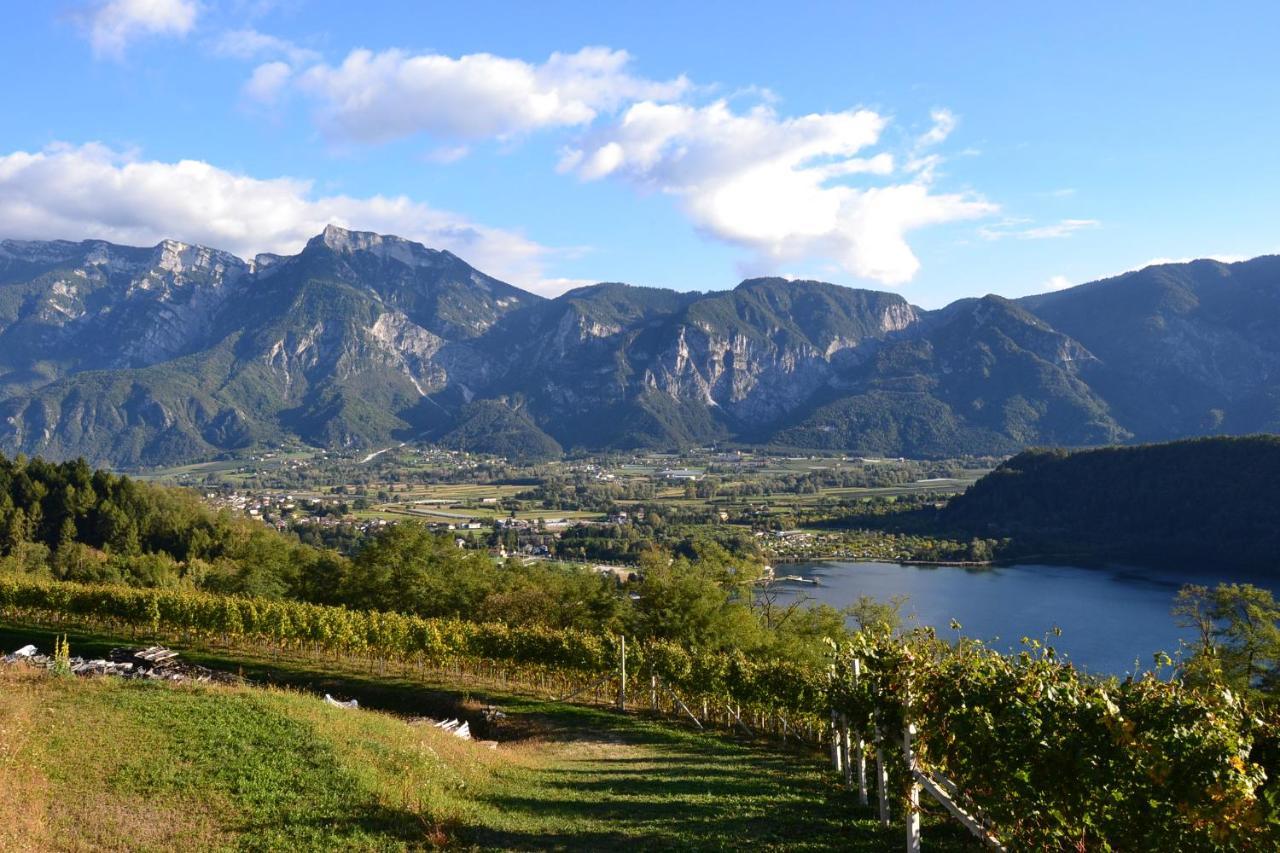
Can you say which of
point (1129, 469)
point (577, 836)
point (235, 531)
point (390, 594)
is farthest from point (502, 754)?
point (1129, 469)

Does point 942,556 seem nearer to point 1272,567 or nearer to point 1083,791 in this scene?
point 1272,567

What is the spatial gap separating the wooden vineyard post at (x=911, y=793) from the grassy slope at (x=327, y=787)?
1.63m

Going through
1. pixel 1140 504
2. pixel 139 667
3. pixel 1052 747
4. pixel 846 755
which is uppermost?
pixel 1052 747

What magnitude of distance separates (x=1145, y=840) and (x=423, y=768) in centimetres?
1315

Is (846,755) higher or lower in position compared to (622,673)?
higher

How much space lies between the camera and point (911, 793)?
10484mm

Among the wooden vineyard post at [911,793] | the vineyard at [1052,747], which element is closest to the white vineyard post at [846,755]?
the vineyard at [1052,747]

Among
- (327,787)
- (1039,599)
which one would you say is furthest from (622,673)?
A: (1039,599)

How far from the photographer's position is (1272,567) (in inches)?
3922

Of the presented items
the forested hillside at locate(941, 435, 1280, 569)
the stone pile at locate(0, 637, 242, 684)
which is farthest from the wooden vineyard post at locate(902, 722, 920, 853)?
the forested hillside at locate(941, 435, 1280, 569)

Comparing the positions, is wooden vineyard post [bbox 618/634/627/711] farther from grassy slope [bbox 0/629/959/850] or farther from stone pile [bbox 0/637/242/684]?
stone pile [bbox 0/637/242/684]

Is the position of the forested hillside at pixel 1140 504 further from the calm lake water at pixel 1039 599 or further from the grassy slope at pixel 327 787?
the grassy slope at pixel 327 787

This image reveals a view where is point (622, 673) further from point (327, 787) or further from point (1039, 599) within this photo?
point (1039, 599)

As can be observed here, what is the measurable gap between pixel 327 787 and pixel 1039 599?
95.8 meters
